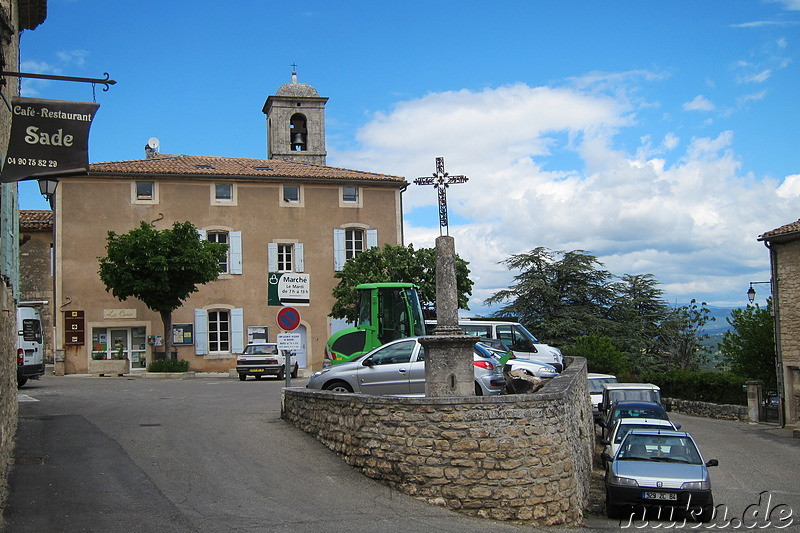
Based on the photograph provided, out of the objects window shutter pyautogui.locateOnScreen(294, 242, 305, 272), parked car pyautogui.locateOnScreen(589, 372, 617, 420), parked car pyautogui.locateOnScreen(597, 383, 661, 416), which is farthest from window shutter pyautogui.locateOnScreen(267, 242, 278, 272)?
parked car pyautogui.locateOnScreen(597, 383, 661, 416)

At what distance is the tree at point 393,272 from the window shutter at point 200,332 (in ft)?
18.0

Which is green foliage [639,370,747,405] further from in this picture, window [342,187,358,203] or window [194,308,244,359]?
window [194,308,244,359]

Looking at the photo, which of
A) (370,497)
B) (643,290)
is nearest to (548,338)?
(643,290)

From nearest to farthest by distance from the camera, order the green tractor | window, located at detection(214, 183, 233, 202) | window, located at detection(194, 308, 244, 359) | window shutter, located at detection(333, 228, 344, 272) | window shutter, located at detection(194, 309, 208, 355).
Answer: the green tractor
window shutter, located at detection(194, 309, 208, 355)
window, located at detection(194, 308, 244, 359)
window, located at detection(214, 183, 233, 202)
window shutter, located at detection(333, 228, 344, 272)

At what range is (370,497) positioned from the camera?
1055 centimetres

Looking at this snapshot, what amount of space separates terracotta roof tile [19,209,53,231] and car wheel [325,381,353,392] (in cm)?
2715

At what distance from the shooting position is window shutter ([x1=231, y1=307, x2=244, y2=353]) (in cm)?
3544

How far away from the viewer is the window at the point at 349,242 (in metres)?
37.3

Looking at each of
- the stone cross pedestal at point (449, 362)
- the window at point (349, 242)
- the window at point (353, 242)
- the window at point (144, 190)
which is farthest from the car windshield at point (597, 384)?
the window at point (144, 190)

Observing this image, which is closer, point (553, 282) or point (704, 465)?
point (704, 465)

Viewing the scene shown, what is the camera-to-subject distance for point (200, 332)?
35094 millimetres

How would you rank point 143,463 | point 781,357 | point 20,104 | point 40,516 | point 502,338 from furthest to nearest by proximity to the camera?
point 781,357 → point 502,338 → point 143,463 → point 40,516 → point 20,104

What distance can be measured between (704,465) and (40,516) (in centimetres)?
1000

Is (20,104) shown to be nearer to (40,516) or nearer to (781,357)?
(40,516)
